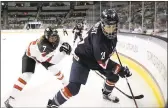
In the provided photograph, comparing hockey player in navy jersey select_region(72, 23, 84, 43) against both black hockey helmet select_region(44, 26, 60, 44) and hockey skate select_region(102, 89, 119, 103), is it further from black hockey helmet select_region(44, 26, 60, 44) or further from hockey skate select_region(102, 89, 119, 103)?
→ hockey skate select_region(102, 89, 119, 103)

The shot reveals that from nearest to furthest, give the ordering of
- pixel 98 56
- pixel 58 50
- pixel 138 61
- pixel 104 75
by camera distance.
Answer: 1. pixel 98 56
2. pixel 58 50
3. pixel 104 75
4. pixel 138 61

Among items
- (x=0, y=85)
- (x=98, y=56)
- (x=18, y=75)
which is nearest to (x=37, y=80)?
(x=18, y=75)

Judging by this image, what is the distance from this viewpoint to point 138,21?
5.94 ft

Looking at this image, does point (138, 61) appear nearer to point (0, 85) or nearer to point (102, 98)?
point (102, 98)

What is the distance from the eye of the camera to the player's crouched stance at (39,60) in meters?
1.63

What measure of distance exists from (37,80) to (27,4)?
44 cm

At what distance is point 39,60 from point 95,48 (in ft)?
1.36

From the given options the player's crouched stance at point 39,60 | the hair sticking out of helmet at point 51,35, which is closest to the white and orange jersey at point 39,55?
the player's crouched stance at point 39,60

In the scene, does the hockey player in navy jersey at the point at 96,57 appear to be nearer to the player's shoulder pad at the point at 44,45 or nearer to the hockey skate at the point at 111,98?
the hockey skate at the point at 111,98

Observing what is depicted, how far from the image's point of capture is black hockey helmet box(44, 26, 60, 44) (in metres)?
1.55

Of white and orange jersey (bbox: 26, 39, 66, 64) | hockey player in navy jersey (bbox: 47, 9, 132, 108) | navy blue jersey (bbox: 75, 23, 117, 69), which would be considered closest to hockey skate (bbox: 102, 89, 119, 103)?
hockey player in navy jersey (bbox: 47, 9, 132, 108)

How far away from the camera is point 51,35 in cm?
155

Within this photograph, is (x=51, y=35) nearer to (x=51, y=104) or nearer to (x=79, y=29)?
(x=79, y=29)

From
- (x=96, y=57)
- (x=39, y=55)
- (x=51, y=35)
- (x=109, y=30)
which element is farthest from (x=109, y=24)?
(x=39, y=55)
